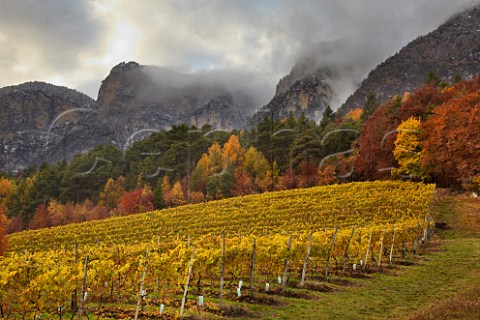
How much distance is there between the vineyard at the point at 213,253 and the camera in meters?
11.3

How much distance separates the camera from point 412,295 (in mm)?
15477

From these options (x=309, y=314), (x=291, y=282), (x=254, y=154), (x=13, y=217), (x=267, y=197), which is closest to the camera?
(x=309, y=314)

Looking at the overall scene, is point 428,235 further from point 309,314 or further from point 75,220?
point 75,220

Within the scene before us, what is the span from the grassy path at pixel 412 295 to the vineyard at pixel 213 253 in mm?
1600

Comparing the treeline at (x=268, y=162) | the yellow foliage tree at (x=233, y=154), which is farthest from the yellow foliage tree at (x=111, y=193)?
the yellow foliage tree at (x=233, y=154)

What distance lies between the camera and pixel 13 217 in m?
93.9

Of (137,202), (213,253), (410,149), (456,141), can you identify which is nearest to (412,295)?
(213,253)

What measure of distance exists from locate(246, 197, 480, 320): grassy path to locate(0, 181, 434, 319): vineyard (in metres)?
1.60

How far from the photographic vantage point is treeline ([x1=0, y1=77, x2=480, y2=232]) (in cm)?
4568

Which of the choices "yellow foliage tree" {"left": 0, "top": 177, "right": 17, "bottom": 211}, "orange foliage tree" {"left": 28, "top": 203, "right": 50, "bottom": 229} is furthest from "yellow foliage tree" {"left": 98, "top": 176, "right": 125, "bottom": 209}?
"yellow foliage tree" {"left": 0, "top": 177, "right": 17, "bottom": 211}

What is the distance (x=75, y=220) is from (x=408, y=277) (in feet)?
251

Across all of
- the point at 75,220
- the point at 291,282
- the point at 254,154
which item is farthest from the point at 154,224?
the point at 75,220

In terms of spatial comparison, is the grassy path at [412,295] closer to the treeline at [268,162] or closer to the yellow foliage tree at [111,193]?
the treeline at [268,162]

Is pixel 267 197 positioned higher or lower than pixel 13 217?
higher
